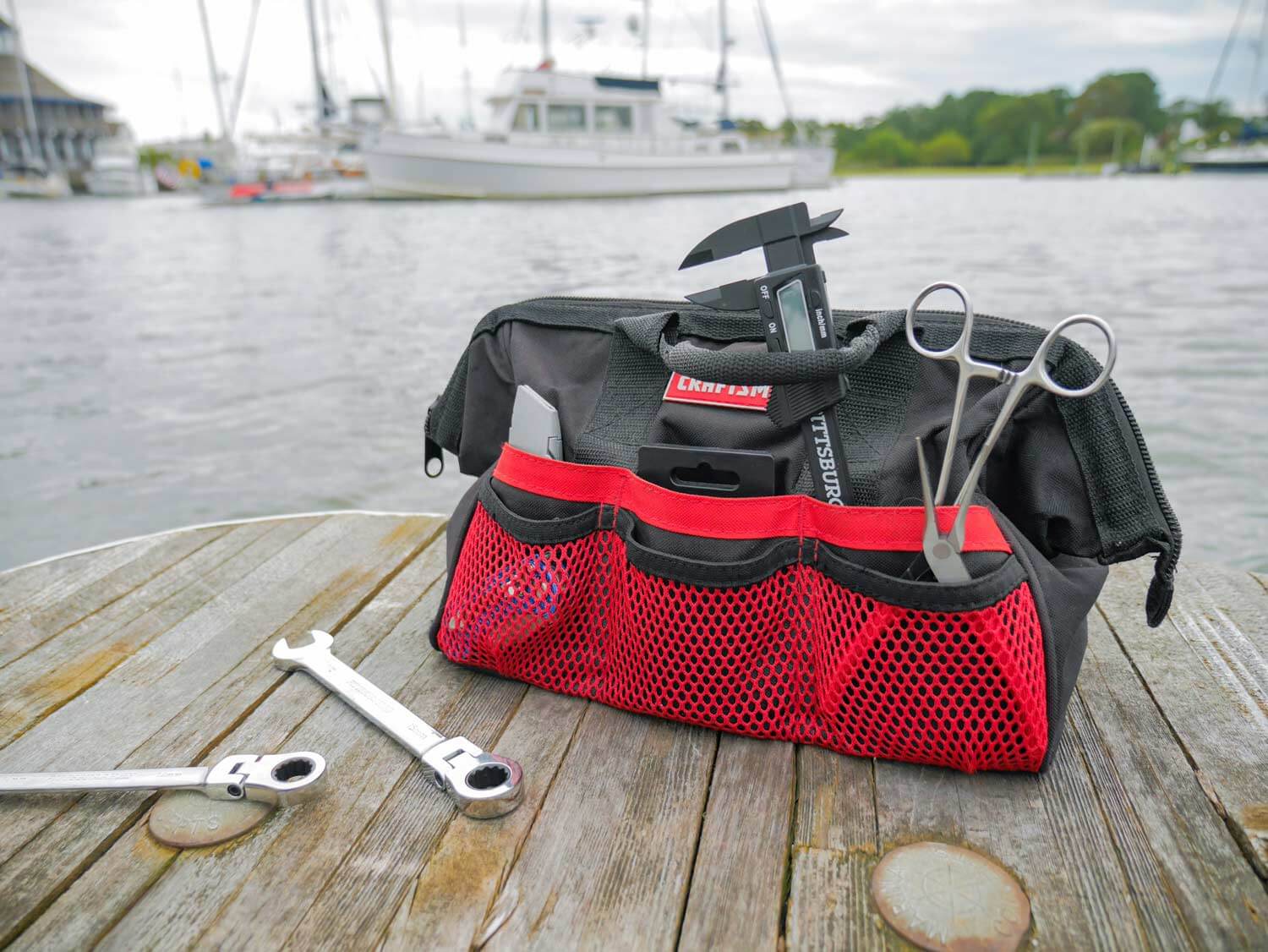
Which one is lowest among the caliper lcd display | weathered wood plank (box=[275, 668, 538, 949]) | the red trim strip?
weathered wood plank (box=[275, 668, 538, 949])

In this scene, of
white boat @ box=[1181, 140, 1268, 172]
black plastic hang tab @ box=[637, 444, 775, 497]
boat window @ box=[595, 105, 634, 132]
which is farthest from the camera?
white boat @ box=[1181, 140, 1268, 172]

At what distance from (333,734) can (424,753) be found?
203mm

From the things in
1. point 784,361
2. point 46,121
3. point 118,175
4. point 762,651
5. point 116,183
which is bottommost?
point 116,183

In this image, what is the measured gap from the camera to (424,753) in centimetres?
129

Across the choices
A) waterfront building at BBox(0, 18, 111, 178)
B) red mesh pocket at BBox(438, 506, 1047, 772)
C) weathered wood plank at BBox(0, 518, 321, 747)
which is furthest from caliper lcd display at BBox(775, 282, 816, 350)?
waterfront building at BBox(0, 18, 111, 178)

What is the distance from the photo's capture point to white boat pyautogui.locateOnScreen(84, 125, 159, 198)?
45.4 m

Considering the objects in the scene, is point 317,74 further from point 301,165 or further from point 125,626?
point 125,626

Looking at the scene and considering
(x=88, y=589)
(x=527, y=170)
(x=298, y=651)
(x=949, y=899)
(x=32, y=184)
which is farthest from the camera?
(x=32, y=184)

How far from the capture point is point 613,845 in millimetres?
1150

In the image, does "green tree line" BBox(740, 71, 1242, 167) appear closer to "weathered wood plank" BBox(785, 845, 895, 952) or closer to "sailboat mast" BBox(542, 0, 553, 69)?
"sailboat mast" BBox(542, 0, 553, 69)

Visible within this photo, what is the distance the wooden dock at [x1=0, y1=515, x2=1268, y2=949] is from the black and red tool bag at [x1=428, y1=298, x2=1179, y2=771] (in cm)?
9

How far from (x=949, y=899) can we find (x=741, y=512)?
573 millimetres

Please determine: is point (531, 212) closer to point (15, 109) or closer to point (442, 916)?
point (442, 916)

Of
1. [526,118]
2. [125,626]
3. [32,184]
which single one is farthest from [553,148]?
[32,184]
